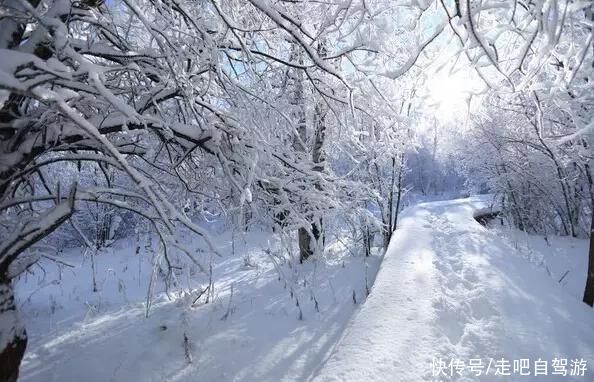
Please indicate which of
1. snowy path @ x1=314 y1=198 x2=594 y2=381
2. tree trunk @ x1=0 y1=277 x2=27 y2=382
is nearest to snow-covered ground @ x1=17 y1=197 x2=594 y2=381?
snowy path @ x1=314 y1=198 x2=594 y2=381

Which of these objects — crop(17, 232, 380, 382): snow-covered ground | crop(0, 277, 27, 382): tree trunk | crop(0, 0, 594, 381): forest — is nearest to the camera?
crop(0, 0, 594, 381): forest

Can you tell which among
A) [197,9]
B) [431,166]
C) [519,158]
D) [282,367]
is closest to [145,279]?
[282,367]

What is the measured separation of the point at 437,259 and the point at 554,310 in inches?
94.3

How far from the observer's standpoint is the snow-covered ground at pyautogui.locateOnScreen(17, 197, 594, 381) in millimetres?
2963

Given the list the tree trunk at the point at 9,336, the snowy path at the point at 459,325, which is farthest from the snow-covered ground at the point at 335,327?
the tree trunk at the point at 9,336

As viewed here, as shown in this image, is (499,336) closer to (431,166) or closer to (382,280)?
(382,280)

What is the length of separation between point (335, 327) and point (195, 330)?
1737 millimetres

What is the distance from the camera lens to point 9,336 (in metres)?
2.48

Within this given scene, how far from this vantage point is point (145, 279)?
8.00 meters

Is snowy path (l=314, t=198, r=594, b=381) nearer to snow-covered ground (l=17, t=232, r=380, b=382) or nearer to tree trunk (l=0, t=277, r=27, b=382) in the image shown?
snow-covered ground (l=17, t=232, r=380, b=382)

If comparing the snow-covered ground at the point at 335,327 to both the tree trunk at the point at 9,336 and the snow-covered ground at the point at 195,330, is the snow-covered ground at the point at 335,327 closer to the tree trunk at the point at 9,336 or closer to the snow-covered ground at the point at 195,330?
the snow-covered ground at the point at 195,330

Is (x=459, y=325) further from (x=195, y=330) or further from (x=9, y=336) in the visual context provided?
(x=9, y=336)

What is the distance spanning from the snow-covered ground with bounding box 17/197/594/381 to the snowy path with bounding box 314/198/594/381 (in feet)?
0.05

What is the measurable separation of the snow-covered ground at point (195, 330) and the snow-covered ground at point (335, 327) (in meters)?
0.02
